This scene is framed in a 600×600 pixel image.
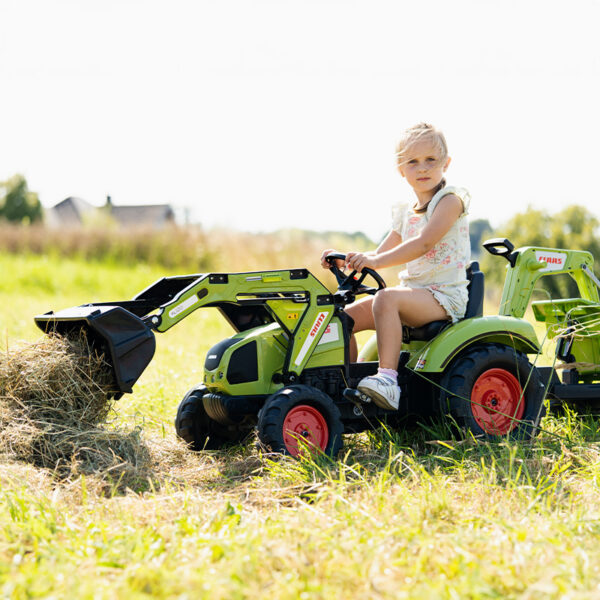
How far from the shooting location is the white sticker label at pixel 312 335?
4.19 meters

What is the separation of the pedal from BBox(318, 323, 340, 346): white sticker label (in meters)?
0.32

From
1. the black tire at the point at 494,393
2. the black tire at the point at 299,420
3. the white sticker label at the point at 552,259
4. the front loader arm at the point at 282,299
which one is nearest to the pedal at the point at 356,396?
the black tire at the point at 299,420

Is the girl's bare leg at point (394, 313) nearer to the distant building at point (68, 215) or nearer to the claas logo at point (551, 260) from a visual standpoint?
the claas logo at point (551, 260)

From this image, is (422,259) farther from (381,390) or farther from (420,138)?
(381,390)

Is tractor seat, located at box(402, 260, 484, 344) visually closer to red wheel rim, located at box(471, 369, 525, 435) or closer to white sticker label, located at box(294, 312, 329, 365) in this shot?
red wheel rim, located at box(471, 369, 525, 435)

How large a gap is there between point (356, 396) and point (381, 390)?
0.57 feet

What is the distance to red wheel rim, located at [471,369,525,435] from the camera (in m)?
4.43

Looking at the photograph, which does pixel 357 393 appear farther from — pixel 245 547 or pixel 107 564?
pixel 107 564

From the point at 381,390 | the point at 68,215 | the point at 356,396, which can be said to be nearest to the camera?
the point at 381,390

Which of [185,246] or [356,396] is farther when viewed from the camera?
[185,246]

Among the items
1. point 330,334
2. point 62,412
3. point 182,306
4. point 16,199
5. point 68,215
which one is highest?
point 16,199

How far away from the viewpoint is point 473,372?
435 cm

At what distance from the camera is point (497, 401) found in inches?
179

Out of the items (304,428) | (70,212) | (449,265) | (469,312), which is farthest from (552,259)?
(70,212)
